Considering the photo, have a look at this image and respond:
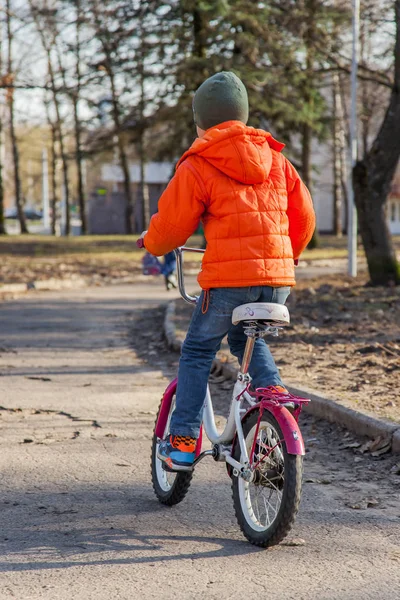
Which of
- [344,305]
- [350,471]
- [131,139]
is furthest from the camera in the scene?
[131,139]

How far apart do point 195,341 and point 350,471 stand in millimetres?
1649

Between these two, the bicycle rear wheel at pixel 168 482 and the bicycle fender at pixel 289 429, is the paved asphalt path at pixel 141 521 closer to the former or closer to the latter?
the bicycle rear wheel at pixel 168 482

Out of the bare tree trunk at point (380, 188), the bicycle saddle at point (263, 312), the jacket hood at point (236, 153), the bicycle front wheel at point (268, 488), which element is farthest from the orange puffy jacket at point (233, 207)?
the bare tree trunk at point (380, 188)

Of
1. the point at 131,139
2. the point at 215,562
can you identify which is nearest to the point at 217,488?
the point at 215,562

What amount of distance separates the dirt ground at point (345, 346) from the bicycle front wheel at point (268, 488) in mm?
2092

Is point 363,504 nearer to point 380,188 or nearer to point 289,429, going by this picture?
point 289,429

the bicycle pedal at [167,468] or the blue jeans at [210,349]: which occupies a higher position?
the blue jeans at [210,349]

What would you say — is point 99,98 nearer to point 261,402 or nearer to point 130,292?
point 130,292

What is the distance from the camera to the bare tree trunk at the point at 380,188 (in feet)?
46.2

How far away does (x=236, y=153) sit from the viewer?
157 inches

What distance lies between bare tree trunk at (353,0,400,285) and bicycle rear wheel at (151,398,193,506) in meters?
10.3

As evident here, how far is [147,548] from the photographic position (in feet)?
12.8

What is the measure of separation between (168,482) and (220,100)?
6.43 ft

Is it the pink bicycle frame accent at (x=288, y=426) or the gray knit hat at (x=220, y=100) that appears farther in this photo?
the gray knit hat at (x=220, y=100)
